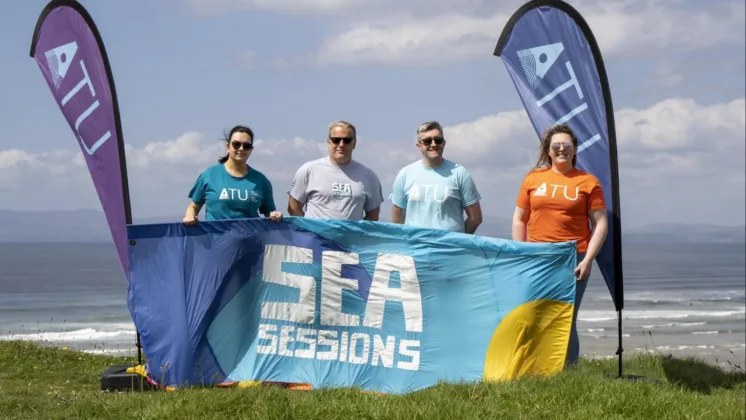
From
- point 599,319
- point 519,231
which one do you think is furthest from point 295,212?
point 599,319

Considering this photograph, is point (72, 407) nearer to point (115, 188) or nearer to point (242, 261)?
point (242, 261)

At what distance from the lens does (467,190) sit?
262 inches

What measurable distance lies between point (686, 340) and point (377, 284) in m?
15.9

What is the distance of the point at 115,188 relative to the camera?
774 cm

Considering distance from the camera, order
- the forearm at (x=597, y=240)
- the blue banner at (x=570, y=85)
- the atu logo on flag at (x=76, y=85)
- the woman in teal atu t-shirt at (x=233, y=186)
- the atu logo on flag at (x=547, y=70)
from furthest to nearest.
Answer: the atu logo on flag at (x=76, y=85) < the atu logo on flag at (x=547, y=70) < the blue banner at (x=570, y=85) < the woman in teal atu t-shirt at (x=233, y=186) < the forearm at (x=597, y=240)

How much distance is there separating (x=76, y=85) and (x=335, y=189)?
3056 millimetres

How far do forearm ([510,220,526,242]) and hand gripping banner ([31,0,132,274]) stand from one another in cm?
360

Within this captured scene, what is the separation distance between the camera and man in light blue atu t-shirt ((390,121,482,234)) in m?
6.64

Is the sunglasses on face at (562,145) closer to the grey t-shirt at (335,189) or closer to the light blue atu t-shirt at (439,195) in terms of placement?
the light blue atu t-shirt at (439,195)

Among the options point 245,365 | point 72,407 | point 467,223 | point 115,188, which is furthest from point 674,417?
point 115,188

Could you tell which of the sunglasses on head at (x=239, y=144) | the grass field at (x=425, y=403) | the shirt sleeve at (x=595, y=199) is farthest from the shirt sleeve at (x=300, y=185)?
the shirt sleeve at (x=595, y=199)

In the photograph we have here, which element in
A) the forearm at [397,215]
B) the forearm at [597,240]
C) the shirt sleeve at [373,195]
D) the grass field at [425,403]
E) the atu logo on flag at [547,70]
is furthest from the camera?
the atu logo on flag at [547,70]

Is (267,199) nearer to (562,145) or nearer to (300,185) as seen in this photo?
(300,185)

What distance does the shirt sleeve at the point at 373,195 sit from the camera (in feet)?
22.4
